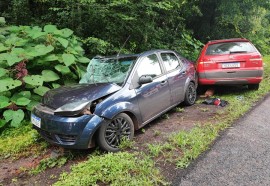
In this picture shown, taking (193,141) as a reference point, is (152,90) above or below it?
above

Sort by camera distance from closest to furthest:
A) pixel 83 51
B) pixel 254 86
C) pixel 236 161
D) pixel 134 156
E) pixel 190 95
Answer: pixel 236 161
pixel 134 156
pixel 190 95
pixel 254 86
pixel 83 51

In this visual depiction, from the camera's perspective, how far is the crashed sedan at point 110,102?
3.76m

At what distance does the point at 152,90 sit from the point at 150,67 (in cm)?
51

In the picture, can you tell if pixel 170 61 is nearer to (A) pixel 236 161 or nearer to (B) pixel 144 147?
(B) pixel 144 147

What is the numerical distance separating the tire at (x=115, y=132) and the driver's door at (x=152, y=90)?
42cm

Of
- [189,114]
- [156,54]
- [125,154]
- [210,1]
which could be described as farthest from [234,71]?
[210,1]

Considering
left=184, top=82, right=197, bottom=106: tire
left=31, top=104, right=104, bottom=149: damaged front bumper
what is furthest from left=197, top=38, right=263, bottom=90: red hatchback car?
left=31, top=104, right=104, bottom=149: damaged front bumper

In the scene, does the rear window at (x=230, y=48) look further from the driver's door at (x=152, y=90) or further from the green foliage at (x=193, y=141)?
the green foliage at (x=193, y=141)

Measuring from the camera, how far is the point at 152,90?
188 inches

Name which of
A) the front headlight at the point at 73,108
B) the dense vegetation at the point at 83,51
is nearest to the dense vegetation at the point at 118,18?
the dense vegetation at the point at 83,51

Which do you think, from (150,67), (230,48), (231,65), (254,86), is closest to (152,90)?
(150,67)

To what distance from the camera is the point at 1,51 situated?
642 cm

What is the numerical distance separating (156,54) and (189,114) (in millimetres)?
1514

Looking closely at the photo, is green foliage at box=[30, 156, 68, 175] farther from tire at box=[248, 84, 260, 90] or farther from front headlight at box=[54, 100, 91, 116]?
tire at box=[248, 84, 260, 90]
